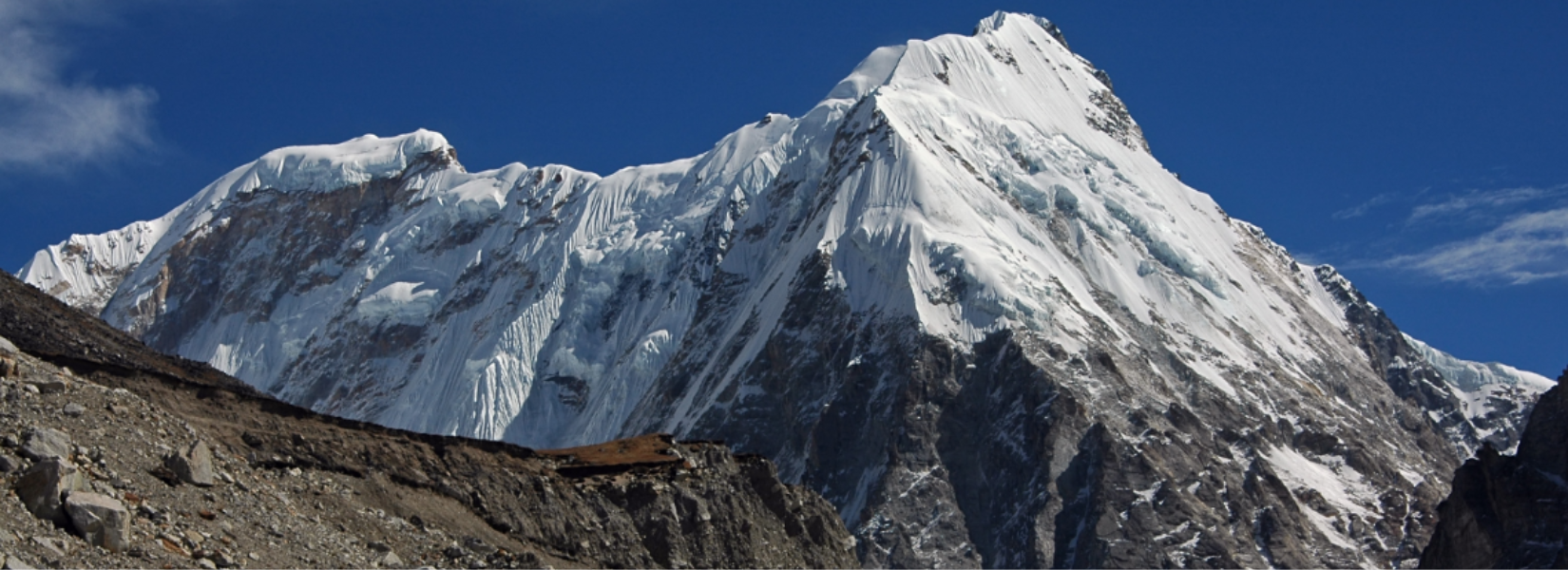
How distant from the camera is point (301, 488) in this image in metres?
61.9

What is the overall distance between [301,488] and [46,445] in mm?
12092

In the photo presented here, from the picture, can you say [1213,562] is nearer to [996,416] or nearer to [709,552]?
[996,416]

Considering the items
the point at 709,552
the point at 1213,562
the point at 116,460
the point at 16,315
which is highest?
the point at 1213,562

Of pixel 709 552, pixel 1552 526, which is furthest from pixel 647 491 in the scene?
pixel 1552 526

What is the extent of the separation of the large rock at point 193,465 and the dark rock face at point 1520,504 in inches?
3193

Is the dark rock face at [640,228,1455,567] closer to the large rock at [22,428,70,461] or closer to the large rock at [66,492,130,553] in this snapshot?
the large rock at [22,428,70,461]

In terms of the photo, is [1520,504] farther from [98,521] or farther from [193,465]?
[98,521]

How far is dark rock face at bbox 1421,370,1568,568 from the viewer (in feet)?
375

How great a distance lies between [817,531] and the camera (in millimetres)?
86500

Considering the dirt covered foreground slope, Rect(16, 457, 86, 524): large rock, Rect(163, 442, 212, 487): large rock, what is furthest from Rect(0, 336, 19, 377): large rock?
Rect(16, 457, 86, 524): large rock

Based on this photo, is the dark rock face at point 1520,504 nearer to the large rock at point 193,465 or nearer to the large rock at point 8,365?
the large rock at point 193,465

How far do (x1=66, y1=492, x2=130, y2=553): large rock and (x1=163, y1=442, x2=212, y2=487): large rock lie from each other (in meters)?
6.29

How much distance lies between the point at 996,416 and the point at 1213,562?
94.2 ft

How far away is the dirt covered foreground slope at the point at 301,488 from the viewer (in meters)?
50.0
